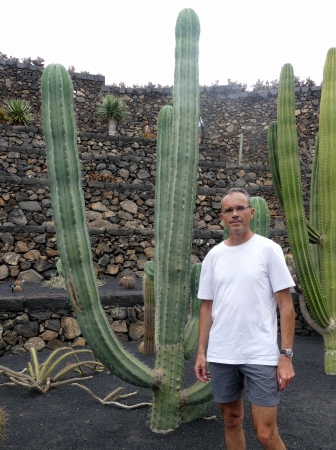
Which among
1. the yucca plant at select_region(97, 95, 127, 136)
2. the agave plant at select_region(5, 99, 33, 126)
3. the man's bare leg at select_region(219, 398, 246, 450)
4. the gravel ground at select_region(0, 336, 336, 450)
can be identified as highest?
the yucca plant at select_region(97, 95, 127, 136)

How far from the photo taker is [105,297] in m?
6.08

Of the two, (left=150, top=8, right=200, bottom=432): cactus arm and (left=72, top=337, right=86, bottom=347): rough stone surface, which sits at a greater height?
(left=150, top=8, right=200, bottom=432): cactus arm

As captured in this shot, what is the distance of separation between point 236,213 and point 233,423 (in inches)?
44.6

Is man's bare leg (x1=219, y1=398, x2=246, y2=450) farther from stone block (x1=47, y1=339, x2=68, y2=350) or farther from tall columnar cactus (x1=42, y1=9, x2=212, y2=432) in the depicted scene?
stone block (x1=47, y1=339, x2=68, y2=350)

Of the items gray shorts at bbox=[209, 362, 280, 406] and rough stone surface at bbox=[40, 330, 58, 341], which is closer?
gray shorts at bbox=[209, 362, 280, 406]

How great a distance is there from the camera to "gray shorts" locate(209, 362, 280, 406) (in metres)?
2.06

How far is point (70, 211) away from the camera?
2830 mm

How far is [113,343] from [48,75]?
6.11 feet

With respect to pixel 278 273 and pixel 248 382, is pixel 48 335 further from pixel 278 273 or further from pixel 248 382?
pixel 278 273

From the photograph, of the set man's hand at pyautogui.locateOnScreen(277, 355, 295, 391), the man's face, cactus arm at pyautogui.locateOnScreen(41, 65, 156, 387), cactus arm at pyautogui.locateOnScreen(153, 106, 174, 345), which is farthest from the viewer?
cactus arm at pyautogui.locateOnScreen(153, 106, 174, 345)

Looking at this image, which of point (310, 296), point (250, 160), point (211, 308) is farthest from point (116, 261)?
point (250, 160)

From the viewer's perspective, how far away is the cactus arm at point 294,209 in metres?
4.51

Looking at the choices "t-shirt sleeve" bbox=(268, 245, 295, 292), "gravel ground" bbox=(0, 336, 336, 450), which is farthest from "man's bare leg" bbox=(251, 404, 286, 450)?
"gravel ground" bbox=(0, 336, 336, 450)

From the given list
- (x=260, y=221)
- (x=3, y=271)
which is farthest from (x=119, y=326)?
(x=260, y=221)
